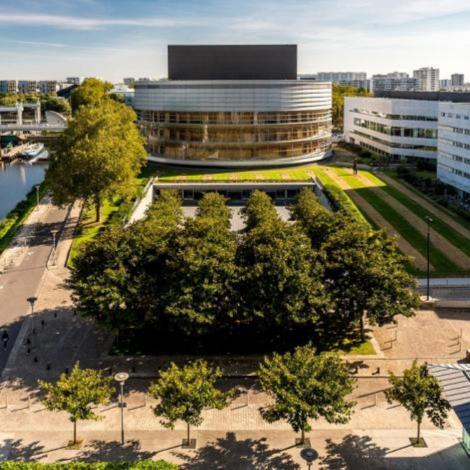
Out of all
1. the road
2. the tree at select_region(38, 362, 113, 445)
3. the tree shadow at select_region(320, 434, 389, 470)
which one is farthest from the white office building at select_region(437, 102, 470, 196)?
the tree at select_region(38, 362, 113, 445)

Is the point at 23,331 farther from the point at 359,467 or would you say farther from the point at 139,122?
the point at 139,122

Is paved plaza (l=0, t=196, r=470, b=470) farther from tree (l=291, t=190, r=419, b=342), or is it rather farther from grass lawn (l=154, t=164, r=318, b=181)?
grass lawn (l=154, t=164, r=318, b=181)

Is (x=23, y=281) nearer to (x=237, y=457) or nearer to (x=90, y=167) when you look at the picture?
(x=90, y=167)

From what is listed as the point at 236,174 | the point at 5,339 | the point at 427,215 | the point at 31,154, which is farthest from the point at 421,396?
the point at 31,154

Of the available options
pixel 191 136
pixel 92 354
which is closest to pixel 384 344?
pixel 92 354

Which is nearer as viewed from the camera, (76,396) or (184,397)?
(184,397)
